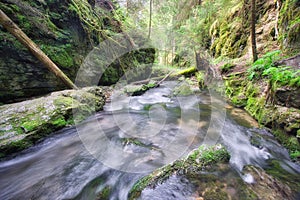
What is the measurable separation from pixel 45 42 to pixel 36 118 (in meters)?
3.54

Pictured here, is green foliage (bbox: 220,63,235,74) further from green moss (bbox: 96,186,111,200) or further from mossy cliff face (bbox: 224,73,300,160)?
green moss (bbox: 96,186,111,200)

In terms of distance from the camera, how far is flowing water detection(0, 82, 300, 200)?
2316 mm

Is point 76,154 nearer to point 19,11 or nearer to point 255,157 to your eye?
point 255,157

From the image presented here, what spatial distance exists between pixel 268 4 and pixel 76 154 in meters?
11.7

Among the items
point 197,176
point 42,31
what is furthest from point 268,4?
point 42,31

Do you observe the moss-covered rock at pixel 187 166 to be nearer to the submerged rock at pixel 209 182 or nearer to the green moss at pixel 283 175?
the submerged rock at pixel 209 182

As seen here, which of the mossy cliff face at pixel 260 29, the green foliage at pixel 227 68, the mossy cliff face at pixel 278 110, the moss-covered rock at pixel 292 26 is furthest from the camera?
the green foliage at pixel 227 68

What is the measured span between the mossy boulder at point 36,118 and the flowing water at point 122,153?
0.72 ft

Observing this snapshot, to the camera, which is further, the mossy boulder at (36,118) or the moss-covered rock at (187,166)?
the mossy boulder at (36,118)

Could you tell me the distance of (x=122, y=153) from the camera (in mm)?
3250

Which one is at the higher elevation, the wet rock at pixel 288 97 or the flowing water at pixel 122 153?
the wet rock at pixel 288 97

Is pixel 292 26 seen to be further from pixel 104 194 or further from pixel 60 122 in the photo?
pixel 60 122

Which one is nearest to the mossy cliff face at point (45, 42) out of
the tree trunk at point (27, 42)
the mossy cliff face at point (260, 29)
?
the tree trunk at point (27, 42)

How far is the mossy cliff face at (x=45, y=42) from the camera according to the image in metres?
4.40
